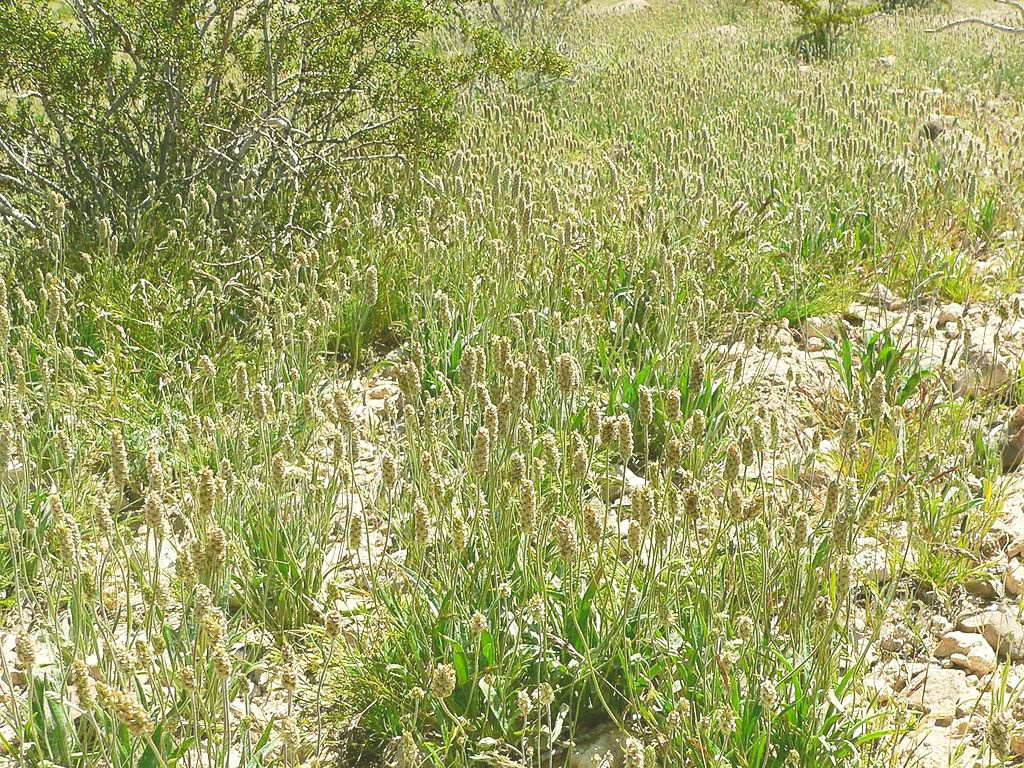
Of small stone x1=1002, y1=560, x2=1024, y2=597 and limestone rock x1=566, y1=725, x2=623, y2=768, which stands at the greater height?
small stone x1=1002, y1=560, x2=1024, y2=597

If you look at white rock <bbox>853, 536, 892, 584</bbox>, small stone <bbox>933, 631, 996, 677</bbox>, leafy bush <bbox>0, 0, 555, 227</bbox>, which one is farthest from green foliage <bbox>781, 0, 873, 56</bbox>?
small stone <bbox>933, 631, 996, 677</bbox>

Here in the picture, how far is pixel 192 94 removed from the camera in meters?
5.34

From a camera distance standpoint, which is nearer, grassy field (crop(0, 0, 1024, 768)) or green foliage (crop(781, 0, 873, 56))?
grassy field (crop(0, 0, 1024, 768))

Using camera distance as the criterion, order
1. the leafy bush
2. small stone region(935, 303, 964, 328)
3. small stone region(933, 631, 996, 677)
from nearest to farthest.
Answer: small stone region(933, 631, 996, 677), small stone region(935, 303, 964, 328), the leafy bush

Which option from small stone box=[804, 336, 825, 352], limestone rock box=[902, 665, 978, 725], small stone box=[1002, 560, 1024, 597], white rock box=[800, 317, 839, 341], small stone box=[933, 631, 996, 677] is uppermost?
white rock box=[800, 317, 839, 341]

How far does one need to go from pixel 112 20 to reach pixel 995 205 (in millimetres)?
5088

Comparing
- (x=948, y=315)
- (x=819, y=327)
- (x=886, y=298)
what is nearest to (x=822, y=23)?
(x=886, y=298)

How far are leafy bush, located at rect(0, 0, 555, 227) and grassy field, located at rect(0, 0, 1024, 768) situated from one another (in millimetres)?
346

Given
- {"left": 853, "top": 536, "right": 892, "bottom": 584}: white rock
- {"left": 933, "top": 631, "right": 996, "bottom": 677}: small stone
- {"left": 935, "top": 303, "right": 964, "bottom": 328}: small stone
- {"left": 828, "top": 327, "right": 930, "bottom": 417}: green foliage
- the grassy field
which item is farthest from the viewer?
{"left": 935, "top": 303, "right": 964, "bottom": 328}: small stone

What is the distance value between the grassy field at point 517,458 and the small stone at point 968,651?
94 mm

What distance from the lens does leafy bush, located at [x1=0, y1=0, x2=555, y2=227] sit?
4.82 m

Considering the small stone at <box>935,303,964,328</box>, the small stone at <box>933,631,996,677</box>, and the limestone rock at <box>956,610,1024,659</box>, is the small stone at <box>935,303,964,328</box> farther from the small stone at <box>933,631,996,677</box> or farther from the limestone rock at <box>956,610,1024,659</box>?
the small stone at <box>933,631,996,677</box>

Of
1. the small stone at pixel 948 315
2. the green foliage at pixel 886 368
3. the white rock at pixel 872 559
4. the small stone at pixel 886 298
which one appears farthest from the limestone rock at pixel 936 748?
the small stone at pixel 886 298

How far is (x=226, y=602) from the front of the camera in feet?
8.45
